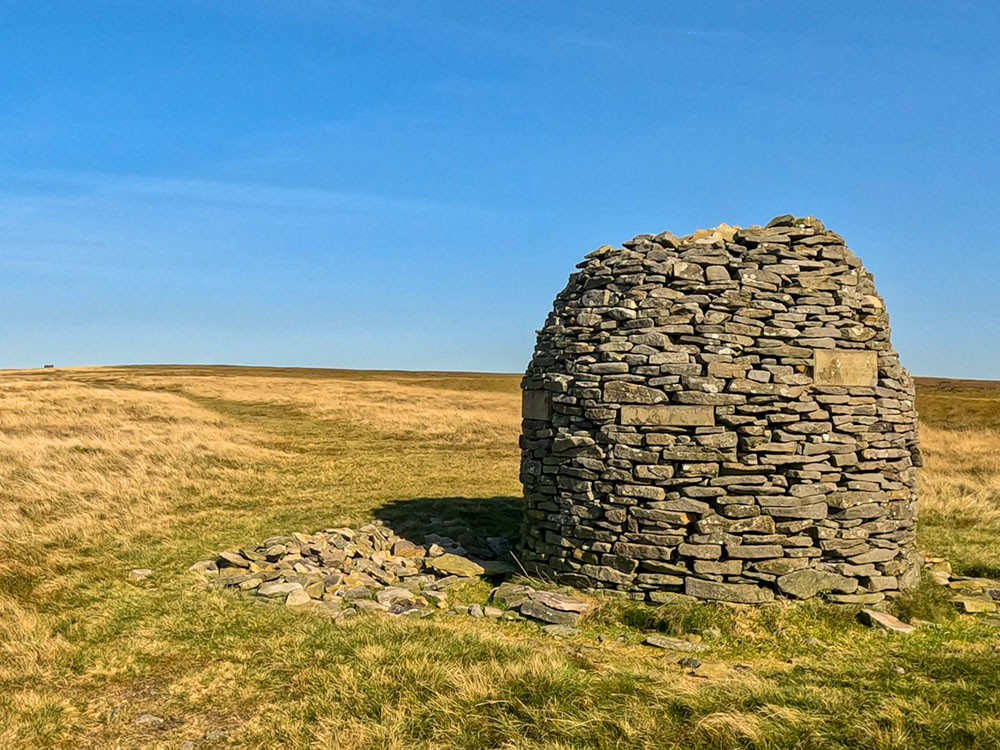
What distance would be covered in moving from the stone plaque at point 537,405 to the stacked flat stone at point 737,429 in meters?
0.36

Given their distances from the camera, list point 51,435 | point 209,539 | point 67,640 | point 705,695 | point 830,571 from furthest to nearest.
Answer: point 51,435
point 209,539
point 830,571
point 67,640
point 705,695

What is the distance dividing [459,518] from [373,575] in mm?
3730

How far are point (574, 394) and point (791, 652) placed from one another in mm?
3655

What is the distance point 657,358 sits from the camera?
8.41 metres

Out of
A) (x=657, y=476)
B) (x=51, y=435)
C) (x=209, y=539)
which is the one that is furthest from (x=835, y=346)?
(x=51, y=435)

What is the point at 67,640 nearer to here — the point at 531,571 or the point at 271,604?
the point at 271,604

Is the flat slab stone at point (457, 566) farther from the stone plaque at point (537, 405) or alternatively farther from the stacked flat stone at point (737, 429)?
the stone plaque at point (537, 405)

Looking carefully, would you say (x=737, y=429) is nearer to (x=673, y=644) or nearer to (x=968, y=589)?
(x=673, y=644)

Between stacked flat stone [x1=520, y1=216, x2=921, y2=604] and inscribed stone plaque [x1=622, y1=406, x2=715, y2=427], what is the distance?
0.06 feet

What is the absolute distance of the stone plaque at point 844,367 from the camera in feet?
27.3

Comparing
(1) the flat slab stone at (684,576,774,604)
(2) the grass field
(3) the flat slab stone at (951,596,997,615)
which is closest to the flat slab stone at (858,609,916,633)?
(2) the grass field

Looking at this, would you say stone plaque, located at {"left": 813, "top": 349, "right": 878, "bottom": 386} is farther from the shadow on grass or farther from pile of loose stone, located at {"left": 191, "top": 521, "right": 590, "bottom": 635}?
the shadow on grass

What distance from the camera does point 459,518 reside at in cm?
1344

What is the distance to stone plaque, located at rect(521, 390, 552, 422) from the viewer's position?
31.0ft
